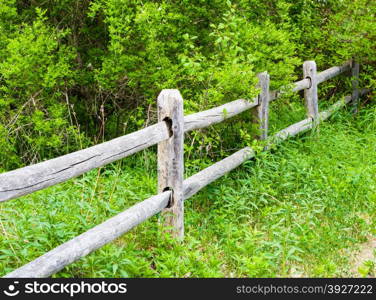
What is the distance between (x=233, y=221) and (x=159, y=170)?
104 centimetres

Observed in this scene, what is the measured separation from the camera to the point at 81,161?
11.8ft

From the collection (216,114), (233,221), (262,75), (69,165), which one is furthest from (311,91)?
(69,165)

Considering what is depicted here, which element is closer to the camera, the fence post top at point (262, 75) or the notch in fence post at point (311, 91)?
the fence post top at point (262, 75)

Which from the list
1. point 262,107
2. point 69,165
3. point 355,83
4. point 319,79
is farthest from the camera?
point 355,83

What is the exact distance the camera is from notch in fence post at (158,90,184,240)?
4.61 meters

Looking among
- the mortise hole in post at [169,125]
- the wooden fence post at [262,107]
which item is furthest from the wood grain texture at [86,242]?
the wooden fence post at [262,107]

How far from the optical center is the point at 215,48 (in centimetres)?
688

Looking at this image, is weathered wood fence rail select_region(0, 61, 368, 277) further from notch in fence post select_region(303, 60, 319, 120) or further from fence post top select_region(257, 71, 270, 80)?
notch in fence post select_region(303, 60, 319, 120)

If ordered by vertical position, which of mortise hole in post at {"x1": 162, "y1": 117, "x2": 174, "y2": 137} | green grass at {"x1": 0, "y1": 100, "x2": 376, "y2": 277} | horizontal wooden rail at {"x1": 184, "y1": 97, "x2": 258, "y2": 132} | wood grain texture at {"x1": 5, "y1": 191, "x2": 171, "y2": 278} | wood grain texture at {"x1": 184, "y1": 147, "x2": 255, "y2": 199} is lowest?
green grass at {"x1": 0, "y1": 100, "x2": 376, "y2": 277}

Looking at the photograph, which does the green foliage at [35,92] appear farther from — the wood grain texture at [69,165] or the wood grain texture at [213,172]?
the wood grain texture at [69,165]

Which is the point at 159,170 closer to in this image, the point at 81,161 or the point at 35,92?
the point at 81,161

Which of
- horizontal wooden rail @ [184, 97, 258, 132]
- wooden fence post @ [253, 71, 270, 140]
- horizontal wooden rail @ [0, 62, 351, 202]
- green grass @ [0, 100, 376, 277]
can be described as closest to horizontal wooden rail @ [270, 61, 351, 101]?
wooden fence post @ [253, 71, 270, 140]

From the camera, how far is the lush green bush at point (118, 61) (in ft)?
20.5

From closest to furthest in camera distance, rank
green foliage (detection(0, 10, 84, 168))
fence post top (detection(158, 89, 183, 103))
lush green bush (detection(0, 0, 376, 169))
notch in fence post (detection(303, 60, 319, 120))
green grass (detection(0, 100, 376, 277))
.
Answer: green grass (detection(0, 100, 376, 277)), fence post top (detection(158, 89, 183, 103)), lush green bush (detection(0, 0, 376, 169)), green foliage (detection(0, 10, 84, 168)), notch in fence post (detection(303, 60, 319, 120))
